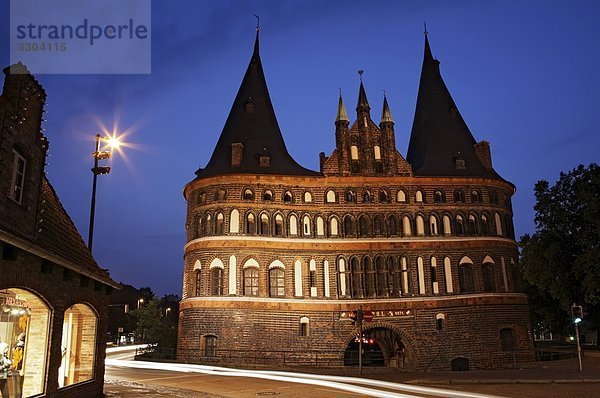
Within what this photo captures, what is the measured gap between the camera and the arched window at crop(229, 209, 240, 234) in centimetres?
3350

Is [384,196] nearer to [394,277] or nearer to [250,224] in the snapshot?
[394,277]

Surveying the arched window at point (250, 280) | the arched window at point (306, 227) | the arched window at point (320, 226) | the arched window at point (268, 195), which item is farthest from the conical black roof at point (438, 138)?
the arched window at point (250, 280)

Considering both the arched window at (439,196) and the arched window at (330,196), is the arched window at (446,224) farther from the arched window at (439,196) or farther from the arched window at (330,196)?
the arched window at (330,196)

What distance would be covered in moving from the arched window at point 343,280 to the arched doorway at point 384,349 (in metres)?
2.96

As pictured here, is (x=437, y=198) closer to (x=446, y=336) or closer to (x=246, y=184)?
(x=446, y=336)

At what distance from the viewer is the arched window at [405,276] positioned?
34.2m

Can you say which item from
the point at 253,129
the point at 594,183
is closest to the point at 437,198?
the point at 594,183

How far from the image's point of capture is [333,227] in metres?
34.9

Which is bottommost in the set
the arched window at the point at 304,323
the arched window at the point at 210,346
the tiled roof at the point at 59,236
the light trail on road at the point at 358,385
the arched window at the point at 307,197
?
the light trail on road at the point at 358,385

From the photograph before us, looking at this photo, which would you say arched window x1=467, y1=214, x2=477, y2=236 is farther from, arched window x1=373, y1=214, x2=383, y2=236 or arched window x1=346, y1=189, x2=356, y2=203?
arched window x1=346, y1=189, x2=356, y2=203

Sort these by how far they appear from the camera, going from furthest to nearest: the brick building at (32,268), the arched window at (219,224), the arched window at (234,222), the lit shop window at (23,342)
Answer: the arched window at (219,224) → the arched window at (234,222) → the lit shop window at (23,342) → the brick building at (32,268)

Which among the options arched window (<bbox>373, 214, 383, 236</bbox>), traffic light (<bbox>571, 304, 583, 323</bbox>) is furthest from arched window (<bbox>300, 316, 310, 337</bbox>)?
traffic light (<bbox>571, 304, 583, 323</bbox>)

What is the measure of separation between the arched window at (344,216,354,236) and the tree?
10653 millimetres

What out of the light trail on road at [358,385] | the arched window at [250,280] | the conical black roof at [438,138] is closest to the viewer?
the light trail on road at [358,385]
